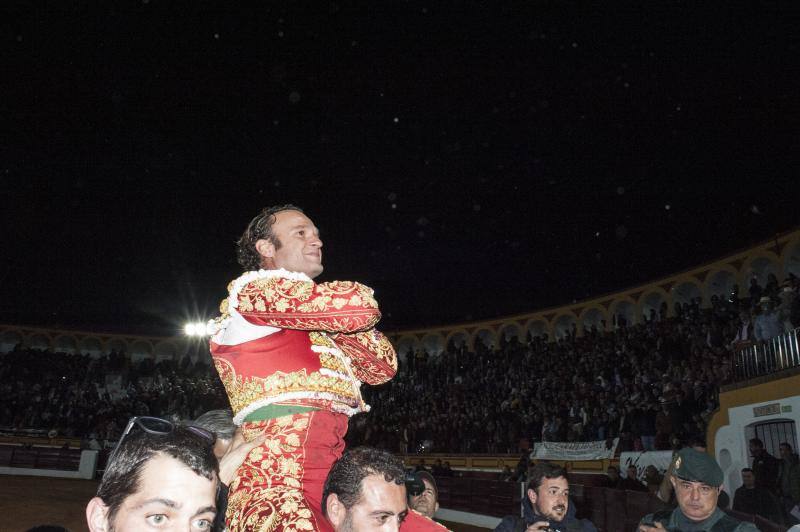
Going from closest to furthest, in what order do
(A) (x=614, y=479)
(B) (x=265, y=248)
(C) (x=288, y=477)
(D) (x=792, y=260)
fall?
(C) (x=288, y=477) → (B) (x=265, y=248) → (A) (x=614, y=479) → (D) (x=792, y=260)

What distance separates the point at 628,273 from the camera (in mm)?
23578

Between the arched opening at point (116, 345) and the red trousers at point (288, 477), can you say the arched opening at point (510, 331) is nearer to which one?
the arched opening at point (116, 345)

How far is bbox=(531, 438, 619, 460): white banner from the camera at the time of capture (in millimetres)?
14735

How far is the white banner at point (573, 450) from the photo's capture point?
1474 centimetres

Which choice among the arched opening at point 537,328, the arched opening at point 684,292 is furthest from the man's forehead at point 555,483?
the arched opening at point 537,328

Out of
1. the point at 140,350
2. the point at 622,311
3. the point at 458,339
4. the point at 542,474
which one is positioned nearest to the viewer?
the point at 542,474

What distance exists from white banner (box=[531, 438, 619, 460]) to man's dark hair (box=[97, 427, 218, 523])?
1441cm

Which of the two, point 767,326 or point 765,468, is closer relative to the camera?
point 765,468

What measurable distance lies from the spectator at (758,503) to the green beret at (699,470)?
4293mm

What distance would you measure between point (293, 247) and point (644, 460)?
40.7 feet

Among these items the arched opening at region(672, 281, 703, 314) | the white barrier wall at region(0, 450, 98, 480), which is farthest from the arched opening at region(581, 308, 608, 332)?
the white barrier wall at region(0, 450, 98, 480)

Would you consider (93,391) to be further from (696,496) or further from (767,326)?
(696,496)

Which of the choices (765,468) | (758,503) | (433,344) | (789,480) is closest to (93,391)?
(433,344)

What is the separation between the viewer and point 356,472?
6.15ft
